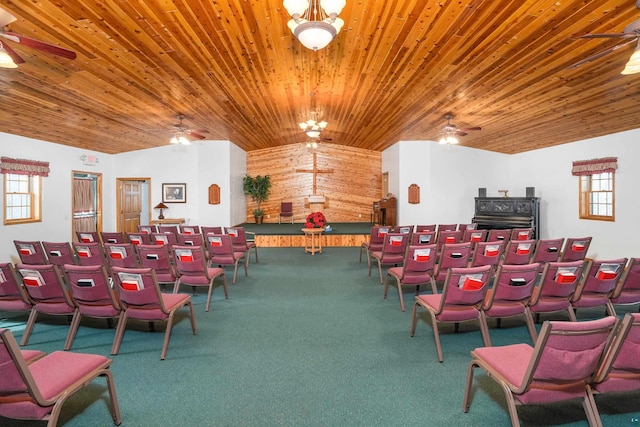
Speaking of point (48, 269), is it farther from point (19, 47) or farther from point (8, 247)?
point (8, 247)

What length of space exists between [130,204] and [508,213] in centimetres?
1139

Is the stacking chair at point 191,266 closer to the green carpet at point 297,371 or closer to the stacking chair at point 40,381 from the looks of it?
the green carpet at point 297,371

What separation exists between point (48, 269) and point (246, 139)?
853 centimetres

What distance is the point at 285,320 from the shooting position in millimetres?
4023

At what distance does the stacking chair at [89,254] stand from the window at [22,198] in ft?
11.6

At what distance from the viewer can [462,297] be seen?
299 cm

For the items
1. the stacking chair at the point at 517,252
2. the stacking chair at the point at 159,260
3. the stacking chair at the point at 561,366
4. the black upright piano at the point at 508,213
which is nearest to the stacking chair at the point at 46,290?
the stacking chair at the point at 159,260

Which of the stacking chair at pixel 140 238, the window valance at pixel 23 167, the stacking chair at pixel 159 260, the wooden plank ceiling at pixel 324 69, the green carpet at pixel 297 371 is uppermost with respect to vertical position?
the wooden plank ceiling at pixel 324 69

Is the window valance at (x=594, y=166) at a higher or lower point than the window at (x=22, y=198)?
higher

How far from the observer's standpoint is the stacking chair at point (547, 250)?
15.9 ft

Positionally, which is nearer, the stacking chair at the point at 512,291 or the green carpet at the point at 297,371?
the green carpet at the point at 297,371

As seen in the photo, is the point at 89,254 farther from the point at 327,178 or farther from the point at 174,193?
the point at 327,178

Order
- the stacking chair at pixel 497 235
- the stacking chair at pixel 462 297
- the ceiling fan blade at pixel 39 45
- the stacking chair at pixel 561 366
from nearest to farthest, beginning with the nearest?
the stacking chair at pixel 561 366 → the ceiling fan blade at pixel 39 45 → the stacking chair at pixel 462 297 → the stacking chair at pixel 497 235

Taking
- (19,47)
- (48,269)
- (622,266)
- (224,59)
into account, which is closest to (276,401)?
(48,269)
